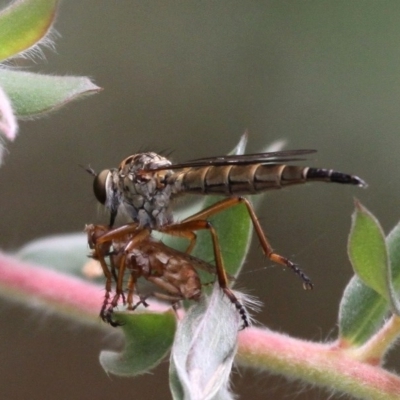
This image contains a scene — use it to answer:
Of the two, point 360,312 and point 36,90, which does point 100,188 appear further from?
point 360,312

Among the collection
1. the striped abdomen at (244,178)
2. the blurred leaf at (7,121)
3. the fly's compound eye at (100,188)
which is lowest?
the fly's compound eye at (100,188)

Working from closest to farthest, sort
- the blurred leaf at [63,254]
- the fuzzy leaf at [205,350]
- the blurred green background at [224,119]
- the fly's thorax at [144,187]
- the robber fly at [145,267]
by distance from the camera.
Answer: the fuzzy leaf at [205,350]
the robber fly at [145,267]
the fly's thorax at [144,187]
the blurred leaf at [63,254]
the blurred green background at [224,119]

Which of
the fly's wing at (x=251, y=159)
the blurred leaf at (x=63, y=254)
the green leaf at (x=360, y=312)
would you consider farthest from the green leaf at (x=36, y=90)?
the blurred leaf at (x=63, y=254)

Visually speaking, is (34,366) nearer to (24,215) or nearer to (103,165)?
(24,215)

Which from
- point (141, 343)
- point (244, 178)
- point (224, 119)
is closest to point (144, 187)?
point (244, 178)

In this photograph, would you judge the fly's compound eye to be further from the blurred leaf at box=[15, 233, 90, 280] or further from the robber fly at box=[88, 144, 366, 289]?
the blurred leaf at box=[15, 233, 90, 280]

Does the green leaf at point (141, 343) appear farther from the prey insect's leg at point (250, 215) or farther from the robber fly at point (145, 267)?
the prey insect's leg at point (250, 215)

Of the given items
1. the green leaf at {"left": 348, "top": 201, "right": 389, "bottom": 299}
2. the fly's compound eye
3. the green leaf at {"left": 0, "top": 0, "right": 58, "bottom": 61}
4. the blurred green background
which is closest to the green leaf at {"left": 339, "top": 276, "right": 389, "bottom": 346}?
the green leaf at {"left": 348, "top": 201, "right": 389, "bottom": 299}

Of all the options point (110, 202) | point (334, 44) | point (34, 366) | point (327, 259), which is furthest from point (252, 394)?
point (110, 202)
